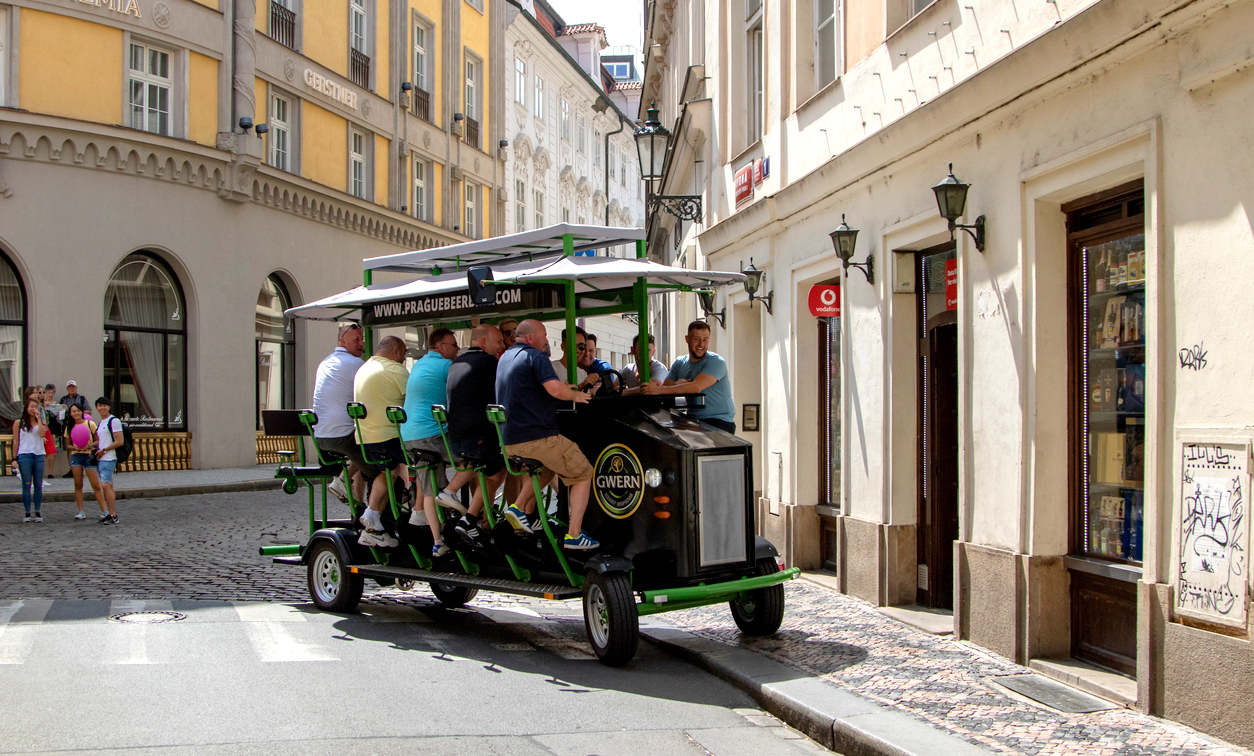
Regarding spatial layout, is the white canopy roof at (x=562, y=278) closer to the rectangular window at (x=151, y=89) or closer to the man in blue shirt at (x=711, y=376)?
the man in blue shirt at (x=711, y=376)

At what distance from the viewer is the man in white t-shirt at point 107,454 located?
14.7 m

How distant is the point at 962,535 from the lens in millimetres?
7539

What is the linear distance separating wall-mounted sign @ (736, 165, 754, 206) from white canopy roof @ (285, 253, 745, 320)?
178 inches

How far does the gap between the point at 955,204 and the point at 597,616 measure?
350 cm

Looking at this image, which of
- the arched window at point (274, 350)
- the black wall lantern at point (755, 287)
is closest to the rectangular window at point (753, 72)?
the black wall lantern at point (755, 287)

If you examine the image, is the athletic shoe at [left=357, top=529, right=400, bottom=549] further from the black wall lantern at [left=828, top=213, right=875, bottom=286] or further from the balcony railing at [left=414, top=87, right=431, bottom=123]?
the balcony railing at [left=414, top=87, right=431, bottom=123]

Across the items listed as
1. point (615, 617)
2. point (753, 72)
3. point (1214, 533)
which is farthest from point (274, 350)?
point (1214, 533)

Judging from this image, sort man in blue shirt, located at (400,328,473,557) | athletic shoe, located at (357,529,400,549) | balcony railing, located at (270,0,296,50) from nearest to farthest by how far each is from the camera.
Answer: man in blue shirt, located at (400,328,473,557) < athletic shoe, located at (357,529,400,549) < balcony railing, located at (270,0,296,50)

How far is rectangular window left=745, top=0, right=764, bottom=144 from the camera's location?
44.0 ft

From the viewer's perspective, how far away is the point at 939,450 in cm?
870

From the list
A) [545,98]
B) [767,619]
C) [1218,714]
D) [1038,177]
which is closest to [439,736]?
[767,619]

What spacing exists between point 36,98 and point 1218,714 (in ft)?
70.1

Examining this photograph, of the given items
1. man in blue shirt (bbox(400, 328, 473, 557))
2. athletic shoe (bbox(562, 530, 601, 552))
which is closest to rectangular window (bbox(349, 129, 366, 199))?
man in blue shirt (bbox(400, 328, 473, 557))

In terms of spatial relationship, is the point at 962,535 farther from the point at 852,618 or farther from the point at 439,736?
the point at 439,736
